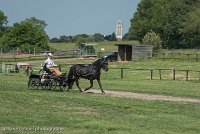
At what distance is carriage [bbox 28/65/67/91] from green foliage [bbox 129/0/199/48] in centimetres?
10448

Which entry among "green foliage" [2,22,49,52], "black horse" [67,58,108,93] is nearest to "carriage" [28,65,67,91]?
"black horse" [67,58,108,93]

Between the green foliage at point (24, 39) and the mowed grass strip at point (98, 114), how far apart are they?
85.3 metres

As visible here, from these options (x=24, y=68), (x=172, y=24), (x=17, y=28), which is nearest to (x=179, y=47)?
(x=172, y=24)

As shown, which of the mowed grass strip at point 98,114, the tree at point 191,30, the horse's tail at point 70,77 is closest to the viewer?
the mowed grass strip at point 98,114

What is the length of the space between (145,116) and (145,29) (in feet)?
416

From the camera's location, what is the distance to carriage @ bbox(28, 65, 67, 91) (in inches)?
1079

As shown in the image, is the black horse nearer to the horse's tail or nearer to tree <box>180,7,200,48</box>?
the horse's tail

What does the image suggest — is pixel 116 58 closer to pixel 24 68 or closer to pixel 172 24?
pixel 24 68

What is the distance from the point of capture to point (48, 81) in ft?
90.2

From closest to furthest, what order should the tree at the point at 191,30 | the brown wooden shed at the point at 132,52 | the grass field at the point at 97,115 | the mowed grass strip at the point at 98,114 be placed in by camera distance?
the grass field at the point at 97,115
the mowed grass strip at the point at 98,114
the brown wooden shed at the point at 132,52
the tree at the point at 191,30

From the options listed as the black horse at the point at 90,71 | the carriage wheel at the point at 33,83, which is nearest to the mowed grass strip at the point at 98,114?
the black horse at the point at 90,71

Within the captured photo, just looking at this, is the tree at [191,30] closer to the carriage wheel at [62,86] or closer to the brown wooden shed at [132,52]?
the brown wooden shed at [132,52]

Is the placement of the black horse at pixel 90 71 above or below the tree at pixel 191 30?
below

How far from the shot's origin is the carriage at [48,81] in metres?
27.4
